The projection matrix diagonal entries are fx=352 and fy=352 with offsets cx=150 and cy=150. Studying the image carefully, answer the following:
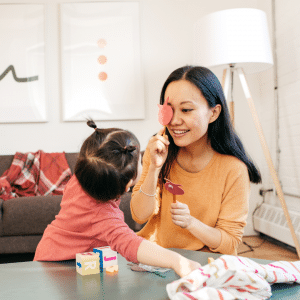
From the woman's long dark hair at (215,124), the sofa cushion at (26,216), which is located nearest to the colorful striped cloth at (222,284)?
the woman's long dark hair at (215,124)

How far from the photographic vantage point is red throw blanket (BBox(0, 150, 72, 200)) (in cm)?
299

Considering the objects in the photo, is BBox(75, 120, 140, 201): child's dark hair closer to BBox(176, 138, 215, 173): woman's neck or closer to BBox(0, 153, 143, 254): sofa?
BBox(176, 138, 215, 173): woman's neck

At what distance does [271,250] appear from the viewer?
112 inches

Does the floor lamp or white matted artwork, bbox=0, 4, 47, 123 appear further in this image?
white matted artwork, bbox=0, 4, 47, 123

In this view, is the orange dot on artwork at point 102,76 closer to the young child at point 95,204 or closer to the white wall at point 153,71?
the white wall at point 153,71

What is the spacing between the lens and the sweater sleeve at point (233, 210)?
1130mm

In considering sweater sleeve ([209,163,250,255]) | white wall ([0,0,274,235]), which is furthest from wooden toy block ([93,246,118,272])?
white wall ([0,0,274,235])

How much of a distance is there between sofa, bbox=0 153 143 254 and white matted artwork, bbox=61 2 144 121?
3.85ft

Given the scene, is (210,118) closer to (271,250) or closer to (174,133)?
(174,133)

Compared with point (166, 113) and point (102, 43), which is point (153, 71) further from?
point (166, 113)

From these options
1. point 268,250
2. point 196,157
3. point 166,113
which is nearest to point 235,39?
point 196,157

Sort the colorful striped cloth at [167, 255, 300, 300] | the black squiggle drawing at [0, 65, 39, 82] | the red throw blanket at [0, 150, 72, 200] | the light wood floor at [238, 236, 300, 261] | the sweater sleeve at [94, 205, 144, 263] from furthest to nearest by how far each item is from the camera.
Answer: the black squiggle drawing at [0, 65, 39, 82] < the red throw blanket at [0, 150, 72, 200] < the light wood floor at [238, 236, 300, 261] < the sweater sleeve at [94, 205, 144, 263] < the colorful striped cloth at [167, 255, 300, 300]

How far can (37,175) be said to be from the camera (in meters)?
3.08

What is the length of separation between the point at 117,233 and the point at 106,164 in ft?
0.66
